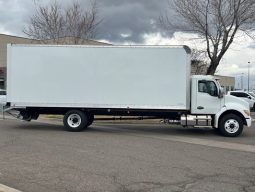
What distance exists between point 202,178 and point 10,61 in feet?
36.4

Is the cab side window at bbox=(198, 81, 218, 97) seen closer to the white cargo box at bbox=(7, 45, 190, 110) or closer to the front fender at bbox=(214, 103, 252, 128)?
the white cargo box at bbox=(7, 45, 190, 110)

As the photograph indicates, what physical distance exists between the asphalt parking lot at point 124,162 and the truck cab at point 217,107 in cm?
56

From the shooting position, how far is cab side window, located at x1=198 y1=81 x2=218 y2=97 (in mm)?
16859

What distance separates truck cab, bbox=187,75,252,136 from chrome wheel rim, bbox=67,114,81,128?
14.9 ft

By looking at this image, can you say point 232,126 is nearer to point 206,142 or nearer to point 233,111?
point 233,111

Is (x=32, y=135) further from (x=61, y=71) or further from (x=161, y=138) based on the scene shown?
(x=161, y=138)

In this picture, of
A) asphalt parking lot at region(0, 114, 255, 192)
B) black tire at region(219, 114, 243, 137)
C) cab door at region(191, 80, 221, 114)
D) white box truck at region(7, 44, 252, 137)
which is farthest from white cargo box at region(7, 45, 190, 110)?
black tire at region(219, 114, 243, 137)

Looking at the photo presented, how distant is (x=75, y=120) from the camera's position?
17.2m

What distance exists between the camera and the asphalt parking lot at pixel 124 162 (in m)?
7.91

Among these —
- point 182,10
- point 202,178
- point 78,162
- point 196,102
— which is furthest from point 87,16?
point 202,178

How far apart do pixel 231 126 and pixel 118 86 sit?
4645 millimetres

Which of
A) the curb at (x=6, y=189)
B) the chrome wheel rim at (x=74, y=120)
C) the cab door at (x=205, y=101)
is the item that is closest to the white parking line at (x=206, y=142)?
the cab door at (x=205, y=101)

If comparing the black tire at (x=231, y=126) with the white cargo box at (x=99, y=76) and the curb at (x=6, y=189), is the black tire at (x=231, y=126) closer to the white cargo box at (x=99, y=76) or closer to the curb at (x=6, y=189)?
the white cargo box at (x=99, y=76)

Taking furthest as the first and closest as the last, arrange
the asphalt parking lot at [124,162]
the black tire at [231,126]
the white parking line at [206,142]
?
1. the black tire at [231,126]
2. the white parking line at [206,142]
3. the asphalt parking lot at [124,162]
